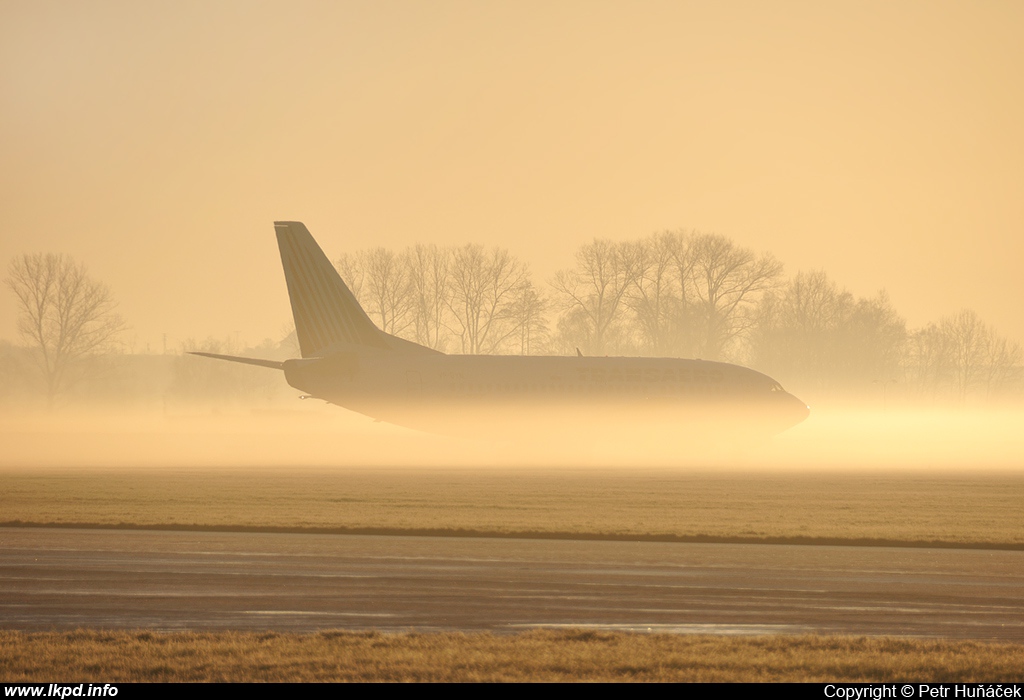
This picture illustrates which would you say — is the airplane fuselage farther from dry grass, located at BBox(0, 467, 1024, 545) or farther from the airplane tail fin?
dry grass, located at BBox(0, 467, 1024, 545)

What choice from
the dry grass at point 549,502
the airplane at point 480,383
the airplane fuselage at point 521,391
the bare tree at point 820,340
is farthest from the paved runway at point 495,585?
the bare tree at point 820,340

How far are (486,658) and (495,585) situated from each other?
16.2ft

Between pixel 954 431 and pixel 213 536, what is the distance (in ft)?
253

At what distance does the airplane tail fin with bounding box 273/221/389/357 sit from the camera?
162 ft

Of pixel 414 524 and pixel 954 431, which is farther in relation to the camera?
pixel 954 431

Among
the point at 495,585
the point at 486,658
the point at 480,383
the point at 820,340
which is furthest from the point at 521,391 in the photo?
the point at 820,340

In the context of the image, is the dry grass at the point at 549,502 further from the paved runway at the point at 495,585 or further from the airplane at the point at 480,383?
the airplane at the point at 480,383

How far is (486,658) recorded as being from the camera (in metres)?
12.2

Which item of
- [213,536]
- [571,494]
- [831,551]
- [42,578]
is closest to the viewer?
[42,578]

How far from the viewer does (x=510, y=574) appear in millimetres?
18297

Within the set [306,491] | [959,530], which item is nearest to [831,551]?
[959,530]

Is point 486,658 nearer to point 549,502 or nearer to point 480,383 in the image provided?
point 549,502
